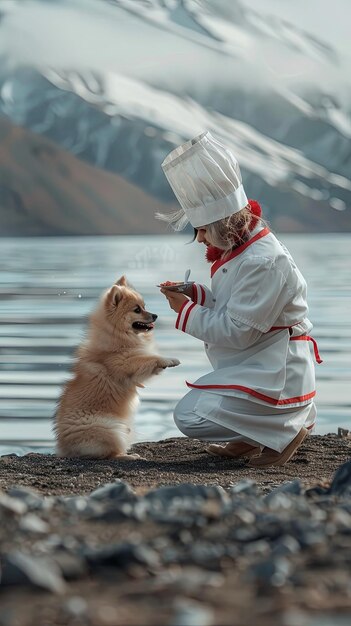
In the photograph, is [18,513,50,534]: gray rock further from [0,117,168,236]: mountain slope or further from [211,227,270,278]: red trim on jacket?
[0,117,168,236]: mountain slope

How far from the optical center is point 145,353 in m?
6.90

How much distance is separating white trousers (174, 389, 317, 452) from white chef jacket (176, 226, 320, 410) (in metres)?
0.06

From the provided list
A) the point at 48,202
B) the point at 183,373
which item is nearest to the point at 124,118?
the point at 48,202

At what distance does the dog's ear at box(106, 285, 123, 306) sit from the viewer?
691 centimetres

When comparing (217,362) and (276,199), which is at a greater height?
(217,362)

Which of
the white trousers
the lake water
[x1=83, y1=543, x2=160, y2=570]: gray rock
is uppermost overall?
[x1=83, y1=543, x2=160, y2=570]: gray rock

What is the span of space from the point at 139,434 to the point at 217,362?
4.58ft

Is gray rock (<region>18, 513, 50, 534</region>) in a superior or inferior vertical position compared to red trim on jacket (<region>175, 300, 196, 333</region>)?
superior

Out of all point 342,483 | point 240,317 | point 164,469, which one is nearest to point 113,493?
point 342,483

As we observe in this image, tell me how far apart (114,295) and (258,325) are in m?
1.06

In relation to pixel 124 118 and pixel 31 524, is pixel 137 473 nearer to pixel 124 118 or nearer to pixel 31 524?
pixel 31 524

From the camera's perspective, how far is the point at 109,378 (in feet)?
22.2

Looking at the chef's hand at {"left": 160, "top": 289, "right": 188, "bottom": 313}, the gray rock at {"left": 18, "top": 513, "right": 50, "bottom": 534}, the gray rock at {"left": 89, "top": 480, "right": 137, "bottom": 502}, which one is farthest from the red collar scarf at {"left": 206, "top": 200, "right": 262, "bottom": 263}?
the gray rock at {"left": 18, "top": 513, "right": 50, "bottom": 534}

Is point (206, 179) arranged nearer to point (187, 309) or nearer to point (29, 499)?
point (187, 309)
